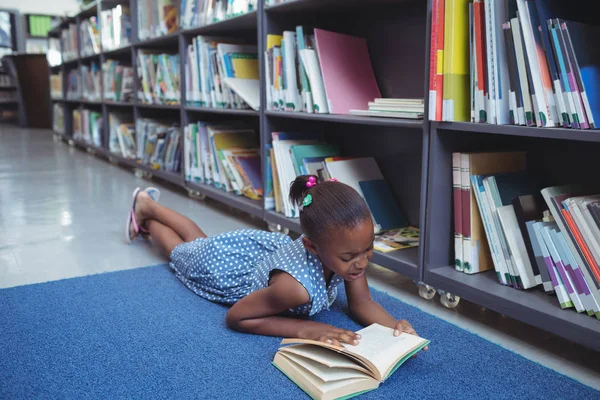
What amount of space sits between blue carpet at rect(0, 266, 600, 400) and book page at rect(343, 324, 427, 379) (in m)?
0.07

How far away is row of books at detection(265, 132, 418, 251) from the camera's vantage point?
6.23 ft

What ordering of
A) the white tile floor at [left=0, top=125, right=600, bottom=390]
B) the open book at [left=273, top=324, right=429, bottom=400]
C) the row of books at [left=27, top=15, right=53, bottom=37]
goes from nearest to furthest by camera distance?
the open book at [left=273, top=324, right=429, bottom=400]
the white tile floor at [left=0, top=125, right=600, bottom=390]
the row of books at [left=27, top=15, right=53, bottom=37]

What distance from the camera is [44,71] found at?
812 cm

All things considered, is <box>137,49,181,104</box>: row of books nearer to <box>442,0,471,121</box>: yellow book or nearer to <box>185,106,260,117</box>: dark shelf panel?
<box>185,106,260,117</box>: dark shelf panel

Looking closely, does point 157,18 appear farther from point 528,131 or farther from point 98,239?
point 528,131

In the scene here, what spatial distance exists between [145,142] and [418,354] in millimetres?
2846

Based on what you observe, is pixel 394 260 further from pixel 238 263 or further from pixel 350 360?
pixel 350 360

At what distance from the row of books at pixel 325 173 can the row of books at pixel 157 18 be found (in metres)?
1.30

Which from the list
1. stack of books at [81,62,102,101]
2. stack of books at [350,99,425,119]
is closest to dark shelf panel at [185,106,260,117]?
stack of books at [350,99,425,119]

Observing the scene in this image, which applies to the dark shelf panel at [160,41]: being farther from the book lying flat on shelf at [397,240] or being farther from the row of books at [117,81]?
the book lying flat on shelf at [397,240]

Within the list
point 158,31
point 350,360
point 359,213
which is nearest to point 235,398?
point 350,360

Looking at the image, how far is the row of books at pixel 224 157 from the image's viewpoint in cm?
249

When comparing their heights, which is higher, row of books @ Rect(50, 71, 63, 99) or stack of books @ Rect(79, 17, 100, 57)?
stack of books @ Rect(79, 17, 100, 57)

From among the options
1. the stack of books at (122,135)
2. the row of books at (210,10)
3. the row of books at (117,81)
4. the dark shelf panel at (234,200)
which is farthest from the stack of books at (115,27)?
the dark shelf panel at (234,200)
